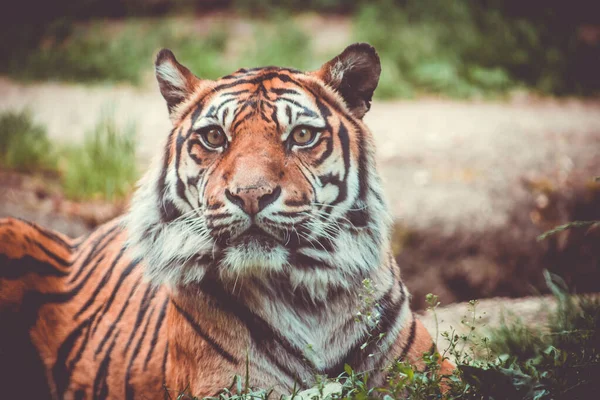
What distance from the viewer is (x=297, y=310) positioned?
212 centimetres

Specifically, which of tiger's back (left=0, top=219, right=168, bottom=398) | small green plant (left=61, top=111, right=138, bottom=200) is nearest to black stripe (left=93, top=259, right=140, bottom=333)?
tiger's back (left=0, top=219, right=168, bottom=398)

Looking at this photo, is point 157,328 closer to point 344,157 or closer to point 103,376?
point 103,376

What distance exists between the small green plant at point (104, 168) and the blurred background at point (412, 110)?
0.01m

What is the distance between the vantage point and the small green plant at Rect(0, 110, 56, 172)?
5223 mm

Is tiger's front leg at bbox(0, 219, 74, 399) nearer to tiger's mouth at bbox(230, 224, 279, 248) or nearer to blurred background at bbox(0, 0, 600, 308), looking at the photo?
tiger's mouth at bbox(230, 224, 279, 248)

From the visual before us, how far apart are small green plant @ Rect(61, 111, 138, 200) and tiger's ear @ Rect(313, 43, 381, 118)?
9.51 ft

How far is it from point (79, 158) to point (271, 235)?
11.8 feet

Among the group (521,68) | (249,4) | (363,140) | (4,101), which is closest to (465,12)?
(521,68)

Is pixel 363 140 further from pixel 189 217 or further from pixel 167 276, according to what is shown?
pixel 167 276

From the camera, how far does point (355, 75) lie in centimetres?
231

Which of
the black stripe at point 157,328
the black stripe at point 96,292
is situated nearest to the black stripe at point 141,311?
the black stripe at point 157,328

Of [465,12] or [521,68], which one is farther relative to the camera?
[465,12]

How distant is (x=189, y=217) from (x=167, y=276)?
206 millimetres

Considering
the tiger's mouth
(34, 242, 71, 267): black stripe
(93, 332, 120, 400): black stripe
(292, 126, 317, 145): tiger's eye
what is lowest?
(93, 332, 120, 400): black stripe
